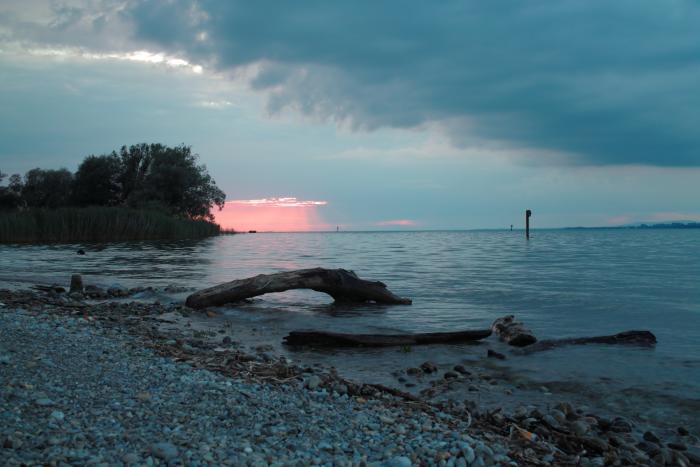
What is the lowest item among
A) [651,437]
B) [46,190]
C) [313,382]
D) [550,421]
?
[651,437]

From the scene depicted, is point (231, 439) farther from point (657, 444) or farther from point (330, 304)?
point (330, 304)

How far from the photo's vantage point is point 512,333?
8102mm

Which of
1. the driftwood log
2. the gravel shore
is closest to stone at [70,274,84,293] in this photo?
the driftwood log

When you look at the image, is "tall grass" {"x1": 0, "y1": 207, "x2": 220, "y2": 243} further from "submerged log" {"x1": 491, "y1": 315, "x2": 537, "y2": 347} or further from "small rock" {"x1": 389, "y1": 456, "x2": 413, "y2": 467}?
"small rock" {"x1": 389, "y1": 456, "x2": 413, "y2": 467}

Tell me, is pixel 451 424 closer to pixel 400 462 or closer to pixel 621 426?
pixel 400 462

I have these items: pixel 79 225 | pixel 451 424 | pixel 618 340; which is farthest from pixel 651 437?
pixel 79 225

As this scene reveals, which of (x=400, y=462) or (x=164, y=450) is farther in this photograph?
(x=400, y=462)

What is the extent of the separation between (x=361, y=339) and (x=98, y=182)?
68076mm

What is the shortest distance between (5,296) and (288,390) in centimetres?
809

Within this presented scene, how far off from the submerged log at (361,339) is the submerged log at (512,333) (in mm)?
821

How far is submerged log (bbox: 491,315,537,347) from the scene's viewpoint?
7879mm

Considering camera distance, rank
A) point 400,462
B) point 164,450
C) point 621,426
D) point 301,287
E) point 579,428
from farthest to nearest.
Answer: point 301,287
point 621,426
point 579,428
point 400,462
point 164,450

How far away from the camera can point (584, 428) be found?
179 inches

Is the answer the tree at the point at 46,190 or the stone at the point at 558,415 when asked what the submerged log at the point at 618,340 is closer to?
the stone at the point at 558,415
